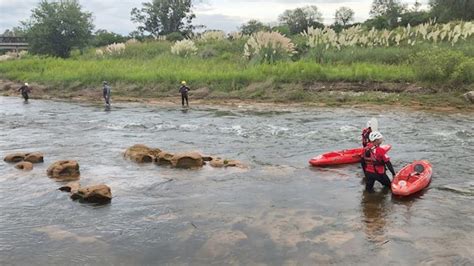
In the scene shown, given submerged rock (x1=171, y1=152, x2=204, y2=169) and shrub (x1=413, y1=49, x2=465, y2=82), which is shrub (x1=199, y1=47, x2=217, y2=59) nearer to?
shrub (x1=413, y1=49, x2=465, y2=82)

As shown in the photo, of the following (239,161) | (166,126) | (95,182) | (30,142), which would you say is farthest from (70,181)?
(166,126)

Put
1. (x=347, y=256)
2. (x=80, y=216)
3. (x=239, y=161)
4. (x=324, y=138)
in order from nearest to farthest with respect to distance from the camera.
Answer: (x=347, y=256), (x=80, y=216), (x=239, y=161), (x=324, y=138)

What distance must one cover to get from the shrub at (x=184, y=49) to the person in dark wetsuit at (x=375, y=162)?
74.0 ft

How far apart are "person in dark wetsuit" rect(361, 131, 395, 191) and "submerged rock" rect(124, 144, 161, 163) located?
16.2 feet

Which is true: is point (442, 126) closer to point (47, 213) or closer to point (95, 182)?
point (95, 182)

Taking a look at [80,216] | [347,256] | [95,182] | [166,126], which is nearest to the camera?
[347,256]

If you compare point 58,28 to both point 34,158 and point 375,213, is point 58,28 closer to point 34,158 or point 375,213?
point 34,158

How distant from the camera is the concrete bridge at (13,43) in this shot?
182 ft

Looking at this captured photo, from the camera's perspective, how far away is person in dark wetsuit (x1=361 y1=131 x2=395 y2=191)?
8.41 m

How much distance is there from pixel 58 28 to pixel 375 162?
3430cm

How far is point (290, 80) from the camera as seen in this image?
22.3 m

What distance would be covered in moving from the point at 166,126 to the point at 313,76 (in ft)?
27.3

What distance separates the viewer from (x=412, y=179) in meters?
8.91

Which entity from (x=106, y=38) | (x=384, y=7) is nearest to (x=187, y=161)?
(x=106, y=38)
